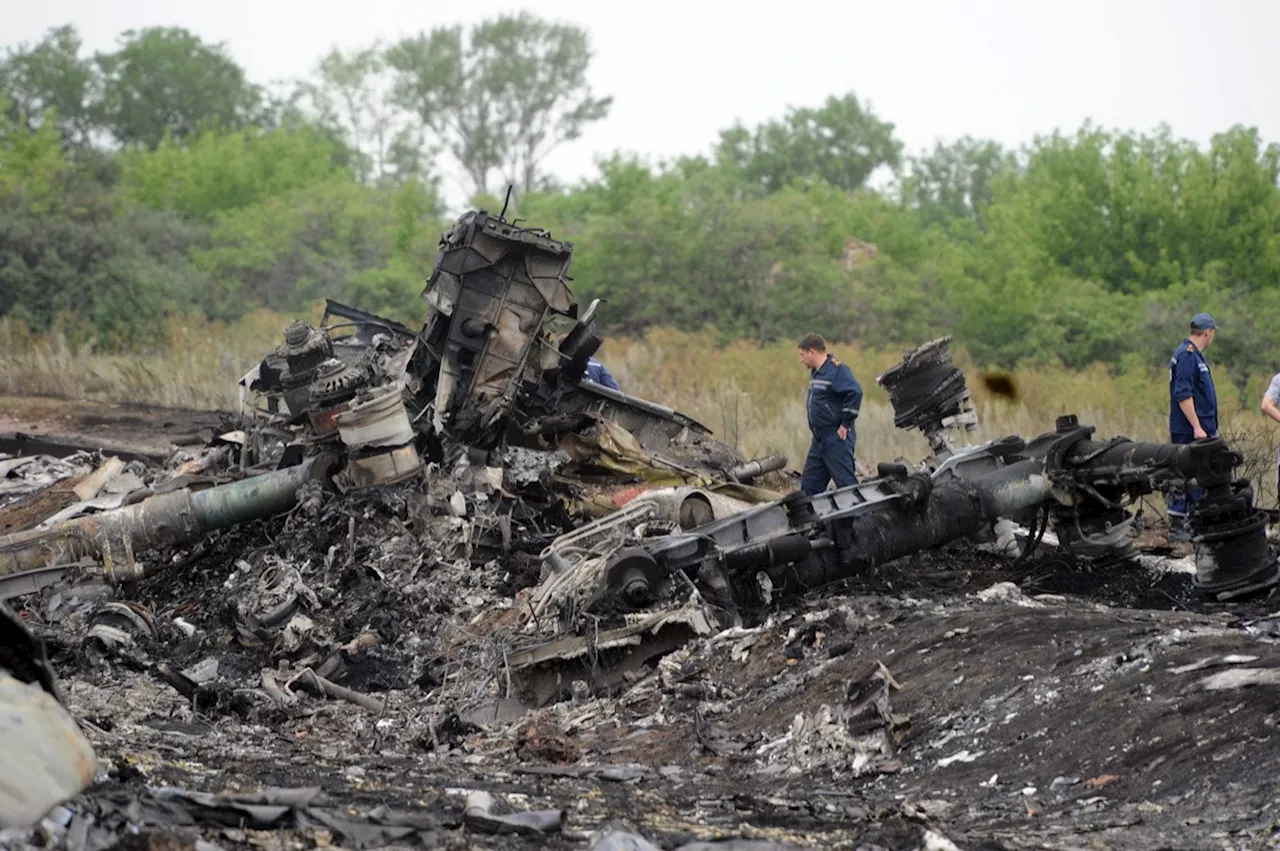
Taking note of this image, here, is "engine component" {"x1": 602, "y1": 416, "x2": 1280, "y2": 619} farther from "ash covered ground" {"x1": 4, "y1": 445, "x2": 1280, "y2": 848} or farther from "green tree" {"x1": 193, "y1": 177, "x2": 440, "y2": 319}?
"green tree" {"x1": 193, "y1": 177, "x2": 440, "y2": 319}

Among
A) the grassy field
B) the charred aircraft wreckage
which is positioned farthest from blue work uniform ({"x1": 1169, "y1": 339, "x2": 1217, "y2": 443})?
the grassy field

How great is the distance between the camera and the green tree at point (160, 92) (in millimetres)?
59188

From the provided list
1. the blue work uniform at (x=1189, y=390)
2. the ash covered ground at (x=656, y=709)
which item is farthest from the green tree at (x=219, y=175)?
the blue work uniform at (x=1189, y=390)

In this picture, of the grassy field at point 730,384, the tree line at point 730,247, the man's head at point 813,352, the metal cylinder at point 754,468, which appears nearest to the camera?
the man's head at point 813,352

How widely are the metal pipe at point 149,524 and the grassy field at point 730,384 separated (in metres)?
6.73

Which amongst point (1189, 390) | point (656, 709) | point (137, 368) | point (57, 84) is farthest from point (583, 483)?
point (57, 84)

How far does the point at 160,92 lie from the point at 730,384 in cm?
4522

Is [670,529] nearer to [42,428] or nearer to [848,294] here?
[42,428]

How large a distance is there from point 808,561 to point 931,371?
2.19 m

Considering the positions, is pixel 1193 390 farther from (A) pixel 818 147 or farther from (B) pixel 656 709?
(A) pixel 818 147

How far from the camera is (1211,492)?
8562 millimetres

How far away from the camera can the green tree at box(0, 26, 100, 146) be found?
58500mm

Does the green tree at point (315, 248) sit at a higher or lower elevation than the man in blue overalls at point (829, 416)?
higher

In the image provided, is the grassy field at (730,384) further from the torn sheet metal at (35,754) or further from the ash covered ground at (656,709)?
the torn sheet metal at (35,754)
